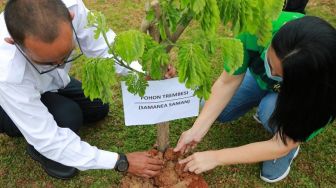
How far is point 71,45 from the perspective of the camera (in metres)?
1.69

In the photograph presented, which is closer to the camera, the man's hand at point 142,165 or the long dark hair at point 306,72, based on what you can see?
the long dark hair at point 306,72

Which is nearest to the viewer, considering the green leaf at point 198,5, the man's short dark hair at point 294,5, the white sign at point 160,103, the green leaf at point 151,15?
the green leaf at point 198,5

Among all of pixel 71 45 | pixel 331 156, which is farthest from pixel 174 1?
pixel 331 156

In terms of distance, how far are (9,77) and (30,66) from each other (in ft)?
0.48

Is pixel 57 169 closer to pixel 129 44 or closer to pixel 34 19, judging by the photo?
pixel 34 19

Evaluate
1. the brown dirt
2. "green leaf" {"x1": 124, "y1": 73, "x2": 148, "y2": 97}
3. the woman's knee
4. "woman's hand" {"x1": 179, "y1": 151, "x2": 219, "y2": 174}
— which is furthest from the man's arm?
the woman's knee

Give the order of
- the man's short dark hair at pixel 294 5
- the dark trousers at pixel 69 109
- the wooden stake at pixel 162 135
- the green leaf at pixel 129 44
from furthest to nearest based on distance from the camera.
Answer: the man's short dark hair at pixel 294 5, the dark trousers at pixel 69 109, the wooden stake at pixel 162 135, the green leaf at pixel 129 44

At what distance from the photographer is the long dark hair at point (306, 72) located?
4.89 feet

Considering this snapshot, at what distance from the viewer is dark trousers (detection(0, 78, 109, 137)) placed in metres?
2.38

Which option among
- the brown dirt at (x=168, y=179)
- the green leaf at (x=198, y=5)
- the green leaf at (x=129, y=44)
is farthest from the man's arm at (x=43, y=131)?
the green leaf at (x=198, y=5)

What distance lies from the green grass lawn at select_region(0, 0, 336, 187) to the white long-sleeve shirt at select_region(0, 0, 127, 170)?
20.8 inches

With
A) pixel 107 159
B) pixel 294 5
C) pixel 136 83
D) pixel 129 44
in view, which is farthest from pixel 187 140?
pixel 294 5

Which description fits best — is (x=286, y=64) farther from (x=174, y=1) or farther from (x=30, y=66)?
(x=30, y=66)

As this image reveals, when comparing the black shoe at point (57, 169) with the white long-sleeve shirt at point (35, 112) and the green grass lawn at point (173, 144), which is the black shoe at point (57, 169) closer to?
the green grass lawn at point (173, 144)
